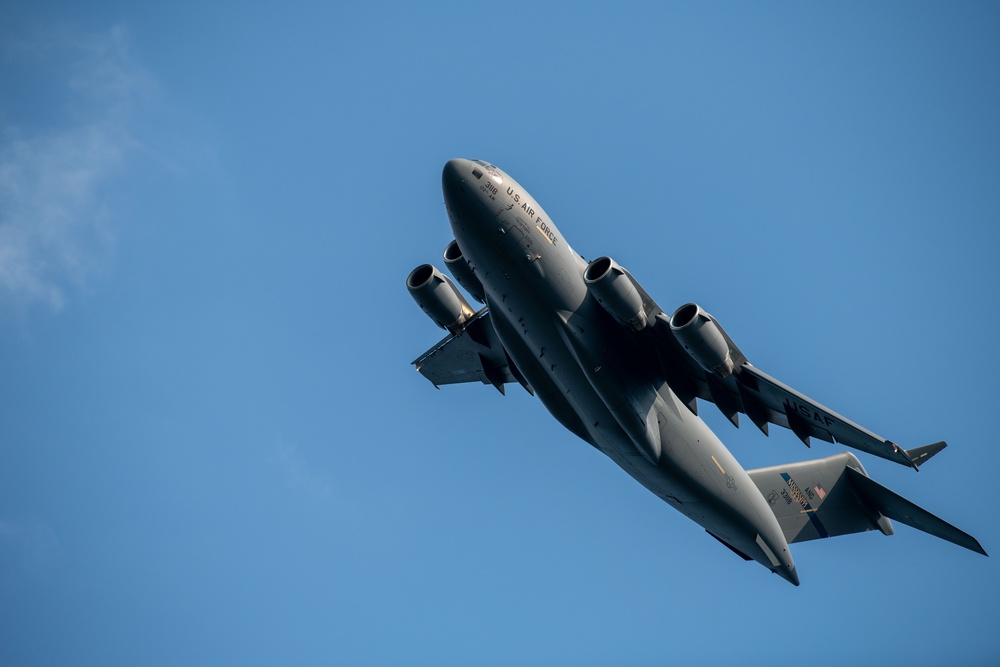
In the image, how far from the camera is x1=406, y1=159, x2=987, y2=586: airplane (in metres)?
15.3

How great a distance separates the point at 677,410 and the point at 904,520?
6865 mm

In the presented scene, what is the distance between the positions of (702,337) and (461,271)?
180 inches

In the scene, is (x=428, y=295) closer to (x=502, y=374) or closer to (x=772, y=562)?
(x=502, y=374)

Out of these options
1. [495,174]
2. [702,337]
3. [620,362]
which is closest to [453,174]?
[495,174]

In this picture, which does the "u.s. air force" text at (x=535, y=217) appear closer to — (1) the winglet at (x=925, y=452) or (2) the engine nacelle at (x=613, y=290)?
(2) the engine nacelle at (x=613, y=290)

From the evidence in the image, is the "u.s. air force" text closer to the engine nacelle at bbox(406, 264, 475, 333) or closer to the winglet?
the engine nacelle at bbox(406, 264, 475, 333)

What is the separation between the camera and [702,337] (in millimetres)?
15305

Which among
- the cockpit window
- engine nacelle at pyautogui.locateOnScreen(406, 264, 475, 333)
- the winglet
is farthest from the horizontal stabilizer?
the cockpit window

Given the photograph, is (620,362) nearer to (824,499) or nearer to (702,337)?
(702,337)

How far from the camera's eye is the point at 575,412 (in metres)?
17.5

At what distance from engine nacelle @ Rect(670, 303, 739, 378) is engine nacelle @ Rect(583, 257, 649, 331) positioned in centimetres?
72

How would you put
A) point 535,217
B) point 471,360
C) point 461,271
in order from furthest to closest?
1. point 471,360
2. point 461,271
3. point 535,217

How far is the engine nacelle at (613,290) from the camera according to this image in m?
15.4

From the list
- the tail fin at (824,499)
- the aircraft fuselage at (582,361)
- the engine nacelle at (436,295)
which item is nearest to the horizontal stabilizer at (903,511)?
the tail fin at (824,499)
